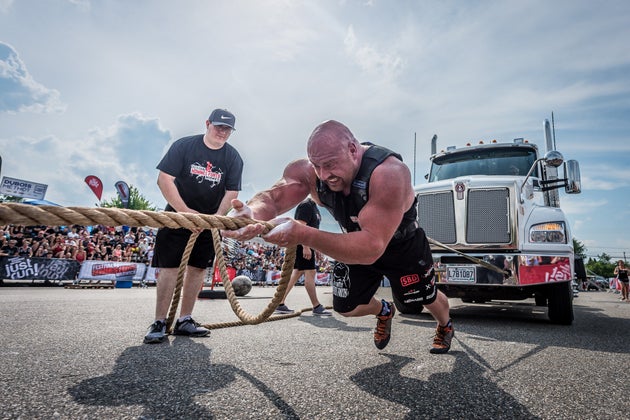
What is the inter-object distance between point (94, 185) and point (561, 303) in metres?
29.6

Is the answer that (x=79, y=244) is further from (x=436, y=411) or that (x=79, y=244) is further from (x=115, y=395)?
(x=436, y=411)

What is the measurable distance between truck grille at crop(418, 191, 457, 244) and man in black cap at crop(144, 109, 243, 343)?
2904mm

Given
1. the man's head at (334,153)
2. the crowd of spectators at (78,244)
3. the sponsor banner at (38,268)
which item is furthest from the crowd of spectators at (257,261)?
the man's head at (334,153)

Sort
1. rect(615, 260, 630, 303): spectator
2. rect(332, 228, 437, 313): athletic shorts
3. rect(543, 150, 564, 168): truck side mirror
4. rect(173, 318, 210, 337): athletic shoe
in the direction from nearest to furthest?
rect(332, 228, 437, 313): athletic shorts < rect(173, 318, 210, 337): athletic shoe < rect(543, 150, 564, 168): truck side mirror < rect(615, 260, 630, 303): spectator

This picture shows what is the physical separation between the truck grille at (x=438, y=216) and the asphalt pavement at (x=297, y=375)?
1.72 meters

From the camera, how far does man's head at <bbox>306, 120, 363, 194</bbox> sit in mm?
2084

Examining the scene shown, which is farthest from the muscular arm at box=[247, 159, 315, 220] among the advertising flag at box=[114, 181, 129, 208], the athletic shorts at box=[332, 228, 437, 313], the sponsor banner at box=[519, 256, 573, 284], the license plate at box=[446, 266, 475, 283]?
the advertising flag at box=[114, 181, 129, 208]

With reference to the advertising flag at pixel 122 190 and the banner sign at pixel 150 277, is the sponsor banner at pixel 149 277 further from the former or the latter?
the advertising flag at pixel 122 190

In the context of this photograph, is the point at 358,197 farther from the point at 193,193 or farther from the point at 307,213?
the point at 307,213

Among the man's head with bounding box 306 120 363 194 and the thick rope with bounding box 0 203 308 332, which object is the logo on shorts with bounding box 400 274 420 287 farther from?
the thick rope with bounding box 0 203 308 332

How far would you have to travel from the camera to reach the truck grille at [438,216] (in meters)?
4.96

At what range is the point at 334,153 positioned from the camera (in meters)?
2.09

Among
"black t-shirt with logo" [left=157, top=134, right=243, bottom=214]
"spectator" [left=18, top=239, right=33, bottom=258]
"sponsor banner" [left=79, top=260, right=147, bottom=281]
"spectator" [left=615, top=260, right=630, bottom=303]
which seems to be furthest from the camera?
"spectator" [left=615, top=260, right=630, bottom=303]

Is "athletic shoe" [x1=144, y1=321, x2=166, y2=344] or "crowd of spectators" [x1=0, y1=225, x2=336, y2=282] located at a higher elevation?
"crowd of spectators" [x1=0, y1=225, x2=336, y2=282]
